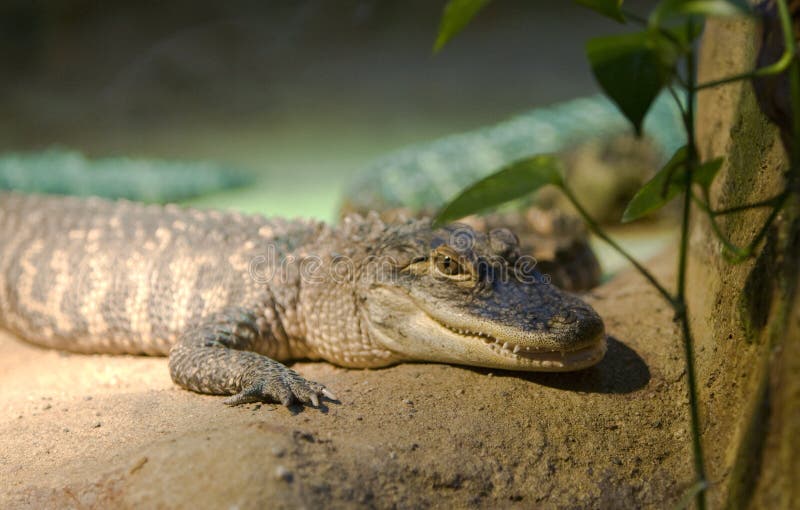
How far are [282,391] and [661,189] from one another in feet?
5.21

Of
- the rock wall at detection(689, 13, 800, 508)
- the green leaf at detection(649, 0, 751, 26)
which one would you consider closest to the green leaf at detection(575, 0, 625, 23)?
the green leaf at detection(649, 0, 751, 26)

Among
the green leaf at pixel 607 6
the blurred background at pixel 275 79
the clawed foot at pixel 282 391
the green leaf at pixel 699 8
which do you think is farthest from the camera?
the blurred background at pixel 275 79

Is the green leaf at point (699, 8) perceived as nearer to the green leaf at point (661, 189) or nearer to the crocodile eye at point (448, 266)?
the green leaf at point (661, 189)

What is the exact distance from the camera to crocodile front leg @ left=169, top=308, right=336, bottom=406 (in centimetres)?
260

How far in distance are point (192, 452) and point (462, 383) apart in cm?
117

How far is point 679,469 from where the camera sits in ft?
7.66

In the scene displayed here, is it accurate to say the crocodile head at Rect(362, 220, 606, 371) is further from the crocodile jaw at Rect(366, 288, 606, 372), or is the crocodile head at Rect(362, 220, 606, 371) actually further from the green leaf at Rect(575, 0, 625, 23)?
the green leaf at Rect(575, 0, 625, 23)

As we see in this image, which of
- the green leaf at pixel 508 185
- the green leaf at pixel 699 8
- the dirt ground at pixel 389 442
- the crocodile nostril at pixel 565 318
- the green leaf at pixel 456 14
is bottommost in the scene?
the dirt ground at pixel 389 442

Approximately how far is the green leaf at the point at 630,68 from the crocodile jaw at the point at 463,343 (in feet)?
3.46

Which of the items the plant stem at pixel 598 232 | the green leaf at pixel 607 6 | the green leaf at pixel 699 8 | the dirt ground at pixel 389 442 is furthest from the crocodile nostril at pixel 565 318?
the green leaf at pixel 699 8

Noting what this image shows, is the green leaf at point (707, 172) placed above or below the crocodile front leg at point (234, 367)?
above

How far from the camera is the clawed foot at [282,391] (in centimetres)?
255

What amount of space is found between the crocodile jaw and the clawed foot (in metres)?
0.51

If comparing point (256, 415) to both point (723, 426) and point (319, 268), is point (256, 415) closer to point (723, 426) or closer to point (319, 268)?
point (319, 268)
